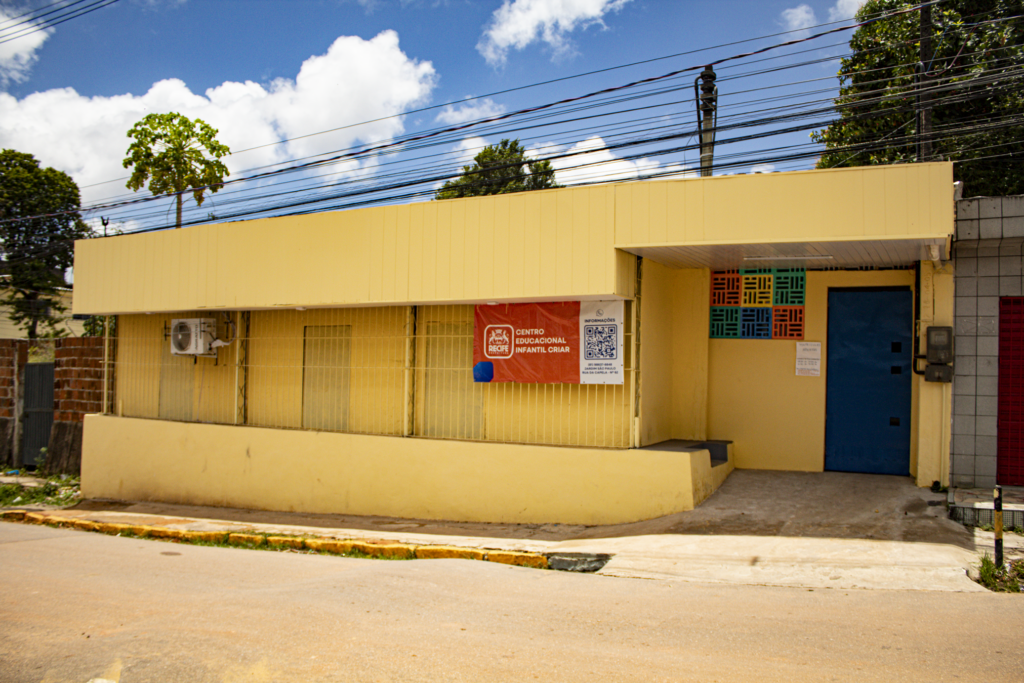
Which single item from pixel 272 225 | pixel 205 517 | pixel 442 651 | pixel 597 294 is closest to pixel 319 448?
pixel 205 517

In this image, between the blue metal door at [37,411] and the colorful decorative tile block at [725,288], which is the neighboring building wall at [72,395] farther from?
the colorful decorative tile block at [725,288]

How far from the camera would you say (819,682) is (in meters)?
3.84

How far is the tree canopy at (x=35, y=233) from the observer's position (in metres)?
31.7

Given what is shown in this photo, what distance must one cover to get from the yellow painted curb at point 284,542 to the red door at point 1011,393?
8714 mm

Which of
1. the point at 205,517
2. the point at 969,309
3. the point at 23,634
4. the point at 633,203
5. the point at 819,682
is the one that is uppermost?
the point at 633,203

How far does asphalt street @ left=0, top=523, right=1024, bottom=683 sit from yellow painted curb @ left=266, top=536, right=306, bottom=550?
1774 mm

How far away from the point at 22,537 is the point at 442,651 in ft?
27.4

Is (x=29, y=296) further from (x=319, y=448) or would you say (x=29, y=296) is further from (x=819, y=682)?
(x=819, y=682)

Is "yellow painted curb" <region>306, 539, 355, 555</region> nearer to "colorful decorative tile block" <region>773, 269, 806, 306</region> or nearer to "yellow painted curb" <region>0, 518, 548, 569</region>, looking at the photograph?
"yellow painted curb" <region>0, 518, 548, 569</region>

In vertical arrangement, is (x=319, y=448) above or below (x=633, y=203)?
below

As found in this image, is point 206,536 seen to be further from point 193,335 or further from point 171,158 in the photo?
point 171,158

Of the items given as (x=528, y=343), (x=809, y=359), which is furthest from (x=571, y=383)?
(x=809, y=359)

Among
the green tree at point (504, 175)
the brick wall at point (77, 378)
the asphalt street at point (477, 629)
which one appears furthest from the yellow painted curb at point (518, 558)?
the green tree at point (504, 175)

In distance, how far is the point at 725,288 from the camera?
9.98 m
